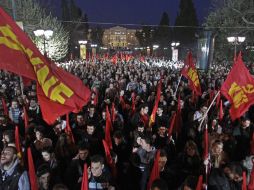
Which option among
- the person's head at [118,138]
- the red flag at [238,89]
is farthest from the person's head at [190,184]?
the red flag at [238,89]

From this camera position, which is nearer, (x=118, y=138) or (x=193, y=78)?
(x=118, y=138)

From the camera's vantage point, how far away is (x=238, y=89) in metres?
8.02

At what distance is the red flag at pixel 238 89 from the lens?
25.6 feet

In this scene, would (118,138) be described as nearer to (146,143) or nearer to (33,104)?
(146,143)

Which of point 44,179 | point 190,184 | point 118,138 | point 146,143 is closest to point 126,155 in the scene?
point 118,138

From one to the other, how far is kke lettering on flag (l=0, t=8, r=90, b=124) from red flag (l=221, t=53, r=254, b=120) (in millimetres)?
3645

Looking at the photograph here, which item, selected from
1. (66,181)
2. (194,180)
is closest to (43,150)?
(66,181)

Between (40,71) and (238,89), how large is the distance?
451 cm

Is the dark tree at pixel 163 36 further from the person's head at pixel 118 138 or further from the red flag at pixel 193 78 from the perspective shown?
the person's head at pixel 118 138

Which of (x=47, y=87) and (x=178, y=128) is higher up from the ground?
(x=47, y=87)

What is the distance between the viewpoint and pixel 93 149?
6898 mm

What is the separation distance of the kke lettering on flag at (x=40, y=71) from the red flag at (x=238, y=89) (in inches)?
144

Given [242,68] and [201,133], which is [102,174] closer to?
[201,133]

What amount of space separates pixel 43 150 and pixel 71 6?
6248 cm
